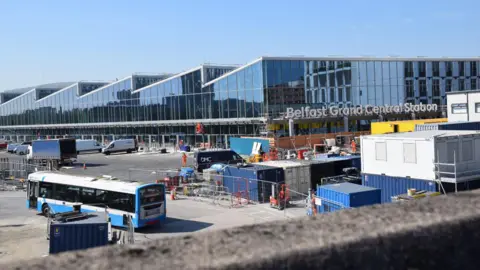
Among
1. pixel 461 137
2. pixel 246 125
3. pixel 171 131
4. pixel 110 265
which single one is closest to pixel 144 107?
pixel 171 131

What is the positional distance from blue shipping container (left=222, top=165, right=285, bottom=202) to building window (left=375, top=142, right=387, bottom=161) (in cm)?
582

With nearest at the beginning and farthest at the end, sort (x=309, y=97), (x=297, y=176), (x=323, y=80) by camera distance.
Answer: (x=297, y=176), (x=309, y=97), (x=323, y=80)

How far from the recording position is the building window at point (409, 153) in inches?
802

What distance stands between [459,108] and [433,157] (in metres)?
23.5

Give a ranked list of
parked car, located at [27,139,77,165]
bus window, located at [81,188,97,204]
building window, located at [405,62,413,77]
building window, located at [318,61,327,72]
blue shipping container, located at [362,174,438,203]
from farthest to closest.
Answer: building window, located at [405,62,413,77], building window, located at [318,61,327,72], parked car, located at [27,139,77,165], bus window, located at [81,188,97,204], blue shipping container, located at [362,174,438,203]

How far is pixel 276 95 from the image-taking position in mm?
51375

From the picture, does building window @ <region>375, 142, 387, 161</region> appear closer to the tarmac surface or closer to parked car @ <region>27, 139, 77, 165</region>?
the tarmac surface

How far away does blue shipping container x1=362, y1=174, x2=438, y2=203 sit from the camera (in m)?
20.1

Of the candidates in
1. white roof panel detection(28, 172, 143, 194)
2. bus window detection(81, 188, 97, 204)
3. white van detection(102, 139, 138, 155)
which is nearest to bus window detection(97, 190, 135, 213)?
white roof panel detection(28, 172, 143, 194)

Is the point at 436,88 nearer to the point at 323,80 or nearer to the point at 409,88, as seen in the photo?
the point at 409,88

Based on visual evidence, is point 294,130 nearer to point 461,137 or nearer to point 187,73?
point 187,73

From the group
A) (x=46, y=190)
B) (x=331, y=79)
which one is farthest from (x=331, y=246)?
(x=331, y=79)

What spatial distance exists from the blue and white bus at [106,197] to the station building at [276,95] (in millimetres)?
28772

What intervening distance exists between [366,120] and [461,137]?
37906mm
